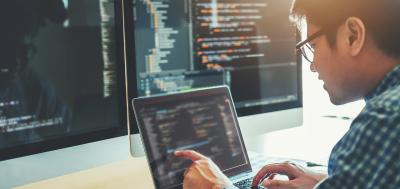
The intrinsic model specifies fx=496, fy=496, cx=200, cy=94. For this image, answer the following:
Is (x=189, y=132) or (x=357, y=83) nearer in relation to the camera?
(x=357, y=83)

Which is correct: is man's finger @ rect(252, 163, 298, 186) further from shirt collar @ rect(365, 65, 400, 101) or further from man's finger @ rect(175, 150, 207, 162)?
shirt collar @ rect(365, 65, 400, 101)

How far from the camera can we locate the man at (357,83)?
64cm

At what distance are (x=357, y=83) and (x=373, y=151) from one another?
0.66ft

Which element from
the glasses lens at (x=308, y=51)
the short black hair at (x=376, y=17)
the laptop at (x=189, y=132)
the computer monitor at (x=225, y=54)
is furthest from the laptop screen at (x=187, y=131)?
the short black hair at (x=376, y=17)

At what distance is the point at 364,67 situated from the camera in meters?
0.79

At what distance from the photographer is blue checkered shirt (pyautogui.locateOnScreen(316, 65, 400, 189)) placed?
0.63 metres

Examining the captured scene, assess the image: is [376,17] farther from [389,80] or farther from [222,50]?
[222,50]

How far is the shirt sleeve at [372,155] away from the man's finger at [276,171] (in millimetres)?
365

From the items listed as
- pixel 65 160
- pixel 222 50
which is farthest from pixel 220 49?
pixel 65 160

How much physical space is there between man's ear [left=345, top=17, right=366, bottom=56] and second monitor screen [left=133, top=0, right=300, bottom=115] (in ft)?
1.61

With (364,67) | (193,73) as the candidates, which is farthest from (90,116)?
(364,67)

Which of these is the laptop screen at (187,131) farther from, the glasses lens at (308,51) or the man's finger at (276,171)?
the glasses lens at (308,51)

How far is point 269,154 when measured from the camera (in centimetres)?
151

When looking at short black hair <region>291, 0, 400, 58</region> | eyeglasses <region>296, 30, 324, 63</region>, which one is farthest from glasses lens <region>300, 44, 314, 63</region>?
short black hair <region>291, 0, 400, 58</region>
